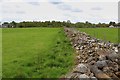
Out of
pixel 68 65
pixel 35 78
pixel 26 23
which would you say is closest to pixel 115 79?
pixel 35 78

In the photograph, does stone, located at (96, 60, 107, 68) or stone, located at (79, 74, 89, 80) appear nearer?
stone, located at (79, 74, 89, 80)

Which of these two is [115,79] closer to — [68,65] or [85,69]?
[85,69]

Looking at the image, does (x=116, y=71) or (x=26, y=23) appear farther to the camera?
(x=26, y=23)

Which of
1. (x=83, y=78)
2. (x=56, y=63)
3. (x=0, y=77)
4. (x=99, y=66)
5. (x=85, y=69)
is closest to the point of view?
(x=83, y=78)

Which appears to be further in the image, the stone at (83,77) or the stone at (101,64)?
the stone at (101,64)

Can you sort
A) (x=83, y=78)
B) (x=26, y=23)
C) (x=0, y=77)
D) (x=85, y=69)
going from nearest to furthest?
1. (x=83, y=78)
2. (x=85, y=69)
3. (x=0, y=77)
4. (x=26, y=23)

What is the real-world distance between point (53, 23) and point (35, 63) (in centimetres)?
13009

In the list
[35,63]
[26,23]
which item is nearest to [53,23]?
[26,23]

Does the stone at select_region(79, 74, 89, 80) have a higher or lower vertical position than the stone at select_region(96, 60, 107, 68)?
lower

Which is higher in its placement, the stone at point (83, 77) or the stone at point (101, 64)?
the stone at point (101, 64)

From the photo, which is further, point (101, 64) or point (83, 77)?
point (101, 64)

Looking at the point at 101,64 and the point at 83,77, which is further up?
the point at 101,64

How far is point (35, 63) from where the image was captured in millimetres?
16875

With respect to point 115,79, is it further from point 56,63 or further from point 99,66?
point 56,63
